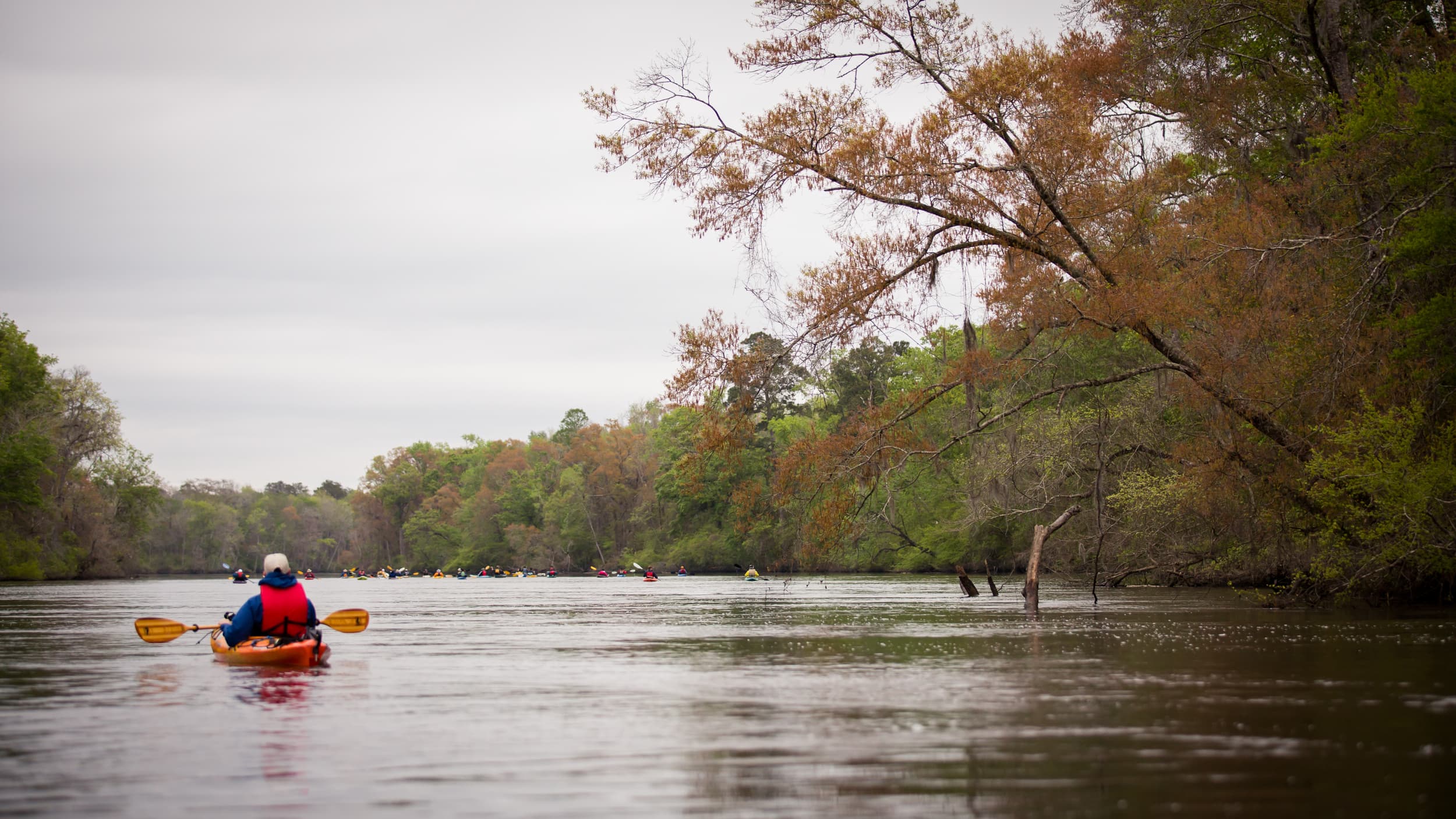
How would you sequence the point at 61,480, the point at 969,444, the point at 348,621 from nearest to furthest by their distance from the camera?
the point at 348,621 → the point at 969,444 → the point at 61,480

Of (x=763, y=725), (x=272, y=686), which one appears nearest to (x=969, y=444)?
(x=272, y=686)

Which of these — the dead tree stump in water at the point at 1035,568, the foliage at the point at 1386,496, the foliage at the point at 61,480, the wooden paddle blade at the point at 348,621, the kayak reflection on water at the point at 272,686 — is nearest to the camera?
the kayak reflection on water at the point at 272,686

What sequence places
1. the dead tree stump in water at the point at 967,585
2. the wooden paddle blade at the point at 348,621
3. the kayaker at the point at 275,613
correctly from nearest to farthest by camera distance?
the kayaker at the point at 275,613
the wooden paddle blade at the point at 348,621
the dead tree stump in water at the point at 967,585

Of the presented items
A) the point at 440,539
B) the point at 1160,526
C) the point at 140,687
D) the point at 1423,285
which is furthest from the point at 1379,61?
the point at 440,539

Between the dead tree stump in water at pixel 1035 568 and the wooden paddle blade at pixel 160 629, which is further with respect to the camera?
the dead tree stump in water at pixel 1035 568

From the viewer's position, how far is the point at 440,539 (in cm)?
14462

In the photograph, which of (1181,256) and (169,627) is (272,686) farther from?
(1181,256)

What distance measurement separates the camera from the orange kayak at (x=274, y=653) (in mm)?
15867

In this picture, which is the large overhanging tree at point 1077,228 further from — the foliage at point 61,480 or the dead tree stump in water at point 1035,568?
the foliage at point 61,480

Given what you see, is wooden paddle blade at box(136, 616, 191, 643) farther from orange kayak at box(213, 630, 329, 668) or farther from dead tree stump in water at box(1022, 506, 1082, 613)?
dead tree stump in water at box(1022, 506, 1082, 613)

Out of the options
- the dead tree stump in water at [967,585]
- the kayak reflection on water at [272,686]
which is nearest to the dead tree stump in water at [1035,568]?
the dead tree stump in water at [967,585]

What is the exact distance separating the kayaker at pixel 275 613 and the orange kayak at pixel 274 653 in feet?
0.39

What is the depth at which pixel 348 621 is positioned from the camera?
18.9 metres

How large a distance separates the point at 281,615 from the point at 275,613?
0.09 meters
